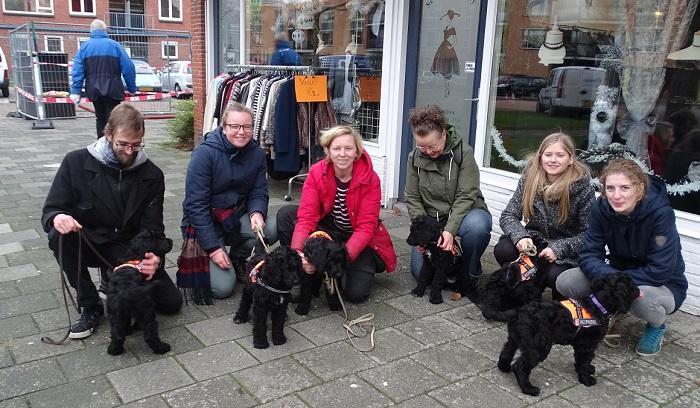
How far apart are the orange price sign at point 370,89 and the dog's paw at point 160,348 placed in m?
4.14

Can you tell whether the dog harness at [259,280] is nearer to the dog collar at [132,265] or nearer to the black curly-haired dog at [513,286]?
the dog collar at [132,265]

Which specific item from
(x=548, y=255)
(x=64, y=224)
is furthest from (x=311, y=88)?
(x=64, y=224)

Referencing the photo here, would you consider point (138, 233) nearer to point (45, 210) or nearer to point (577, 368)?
point (45, 210)

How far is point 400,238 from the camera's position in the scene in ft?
18.6

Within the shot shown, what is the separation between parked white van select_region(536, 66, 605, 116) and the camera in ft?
15.9

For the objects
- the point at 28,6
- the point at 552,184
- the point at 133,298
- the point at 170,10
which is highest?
the point at 170,10

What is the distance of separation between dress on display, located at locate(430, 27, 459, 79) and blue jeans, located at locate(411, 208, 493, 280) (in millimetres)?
2281

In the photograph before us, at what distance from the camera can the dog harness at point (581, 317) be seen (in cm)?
294

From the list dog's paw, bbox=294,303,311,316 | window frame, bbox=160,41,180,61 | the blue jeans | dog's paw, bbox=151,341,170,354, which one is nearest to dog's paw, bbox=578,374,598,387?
the blue jeans

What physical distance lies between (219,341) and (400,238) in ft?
8.49

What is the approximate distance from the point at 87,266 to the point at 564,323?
2.80 m

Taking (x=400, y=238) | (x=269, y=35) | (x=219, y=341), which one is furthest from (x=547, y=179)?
(x=269, y=35)

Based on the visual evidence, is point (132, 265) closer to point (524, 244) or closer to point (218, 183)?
point (218, 183)

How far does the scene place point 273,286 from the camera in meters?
3.28
